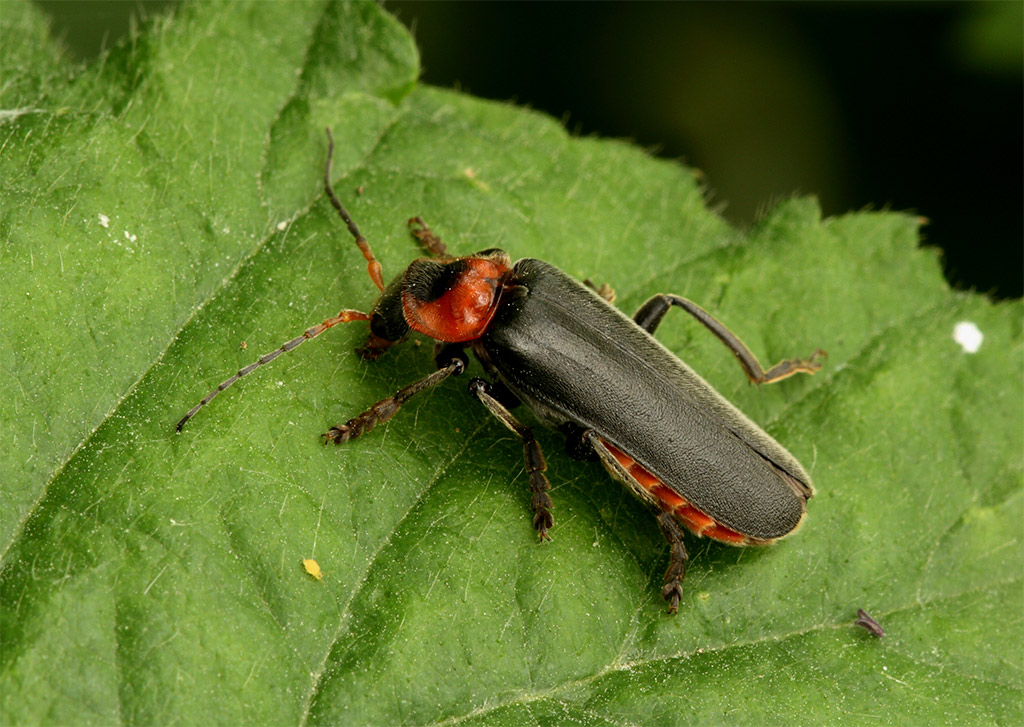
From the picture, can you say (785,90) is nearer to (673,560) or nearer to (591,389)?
(591,389)

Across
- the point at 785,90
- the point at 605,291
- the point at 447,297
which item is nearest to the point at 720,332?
the point at 605,291

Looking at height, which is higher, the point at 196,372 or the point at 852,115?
the point at 852,115

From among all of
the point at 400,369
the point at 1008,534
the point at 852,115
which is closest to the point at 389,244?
the point at 400,369

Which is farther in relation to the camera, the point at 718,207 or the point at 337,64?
the point at 718,207

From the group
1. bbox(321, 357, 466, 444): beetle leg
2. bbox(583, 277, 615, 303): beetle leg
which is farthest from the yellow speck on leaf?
bbox(583, 277, 615, 303): beetle leg

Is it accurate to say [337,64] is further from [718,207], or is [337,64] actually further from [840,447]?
[840,447]
